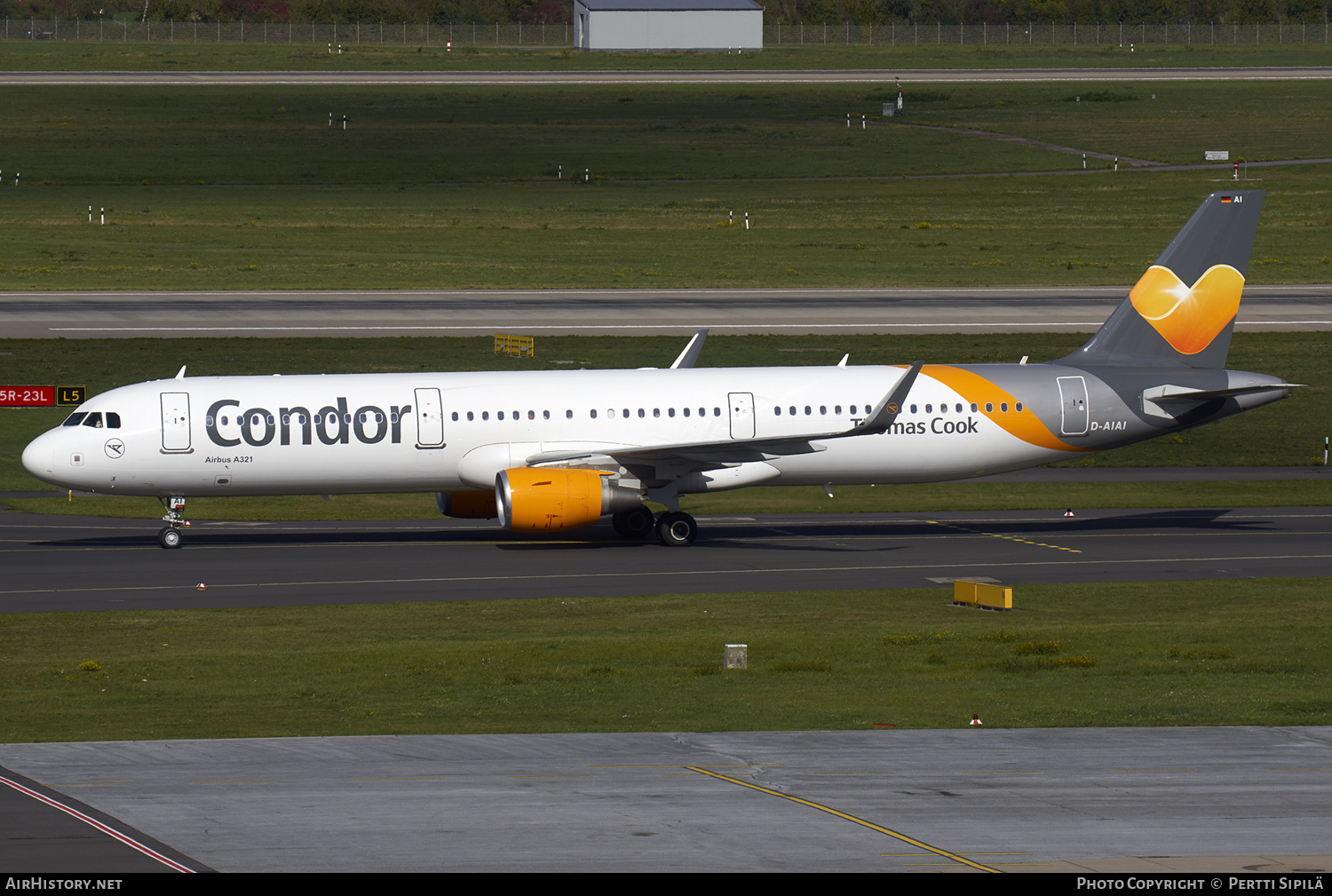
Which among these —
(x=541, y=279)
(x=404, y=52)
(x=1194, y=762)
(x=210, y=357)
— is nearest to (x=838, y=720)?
(x=1194, y=762)

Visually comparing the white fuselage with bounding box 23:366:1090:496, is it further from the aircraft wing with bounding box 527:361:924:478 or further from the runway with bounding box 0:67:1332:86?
the runway with bounding box 0:67:1332:86

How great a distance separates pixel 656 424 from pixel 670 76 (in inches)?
5307

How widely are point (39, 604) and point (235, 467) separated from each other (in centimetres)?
779

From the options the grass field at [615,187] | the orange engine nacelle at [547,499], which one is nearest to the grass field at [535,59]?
the grass field at [615,187]

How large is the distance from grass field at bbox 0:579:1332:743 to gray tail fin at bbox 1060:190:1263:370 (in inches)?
404

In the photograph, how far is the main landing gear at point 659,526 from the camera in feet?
142

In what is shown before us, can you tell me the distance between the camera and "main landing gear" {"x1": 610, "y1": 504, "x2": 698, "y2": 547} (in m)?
43.3

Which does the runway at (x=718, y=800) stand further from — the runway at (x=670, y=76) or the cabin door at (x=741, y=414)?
the runway at (x=670, y=76)

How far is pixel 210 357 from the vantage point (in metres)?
63.8

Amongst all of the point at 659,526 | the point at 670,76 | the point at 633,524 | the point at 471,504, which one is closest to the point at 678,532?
the point at 659,526

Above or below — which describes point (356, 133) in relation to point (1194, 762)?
above

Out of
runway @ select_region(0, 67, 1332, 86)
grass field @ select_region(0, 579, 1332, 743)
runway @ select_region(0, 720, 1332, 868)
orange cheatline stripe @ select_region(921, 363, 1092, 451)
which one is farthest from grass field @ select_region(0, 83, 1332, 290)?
runway @ select_region(0, 720, 1332, 868)

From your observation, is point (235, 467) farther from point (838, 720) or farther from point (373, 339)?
point (373, 339)

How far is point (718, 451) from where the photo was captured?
41.9 m
